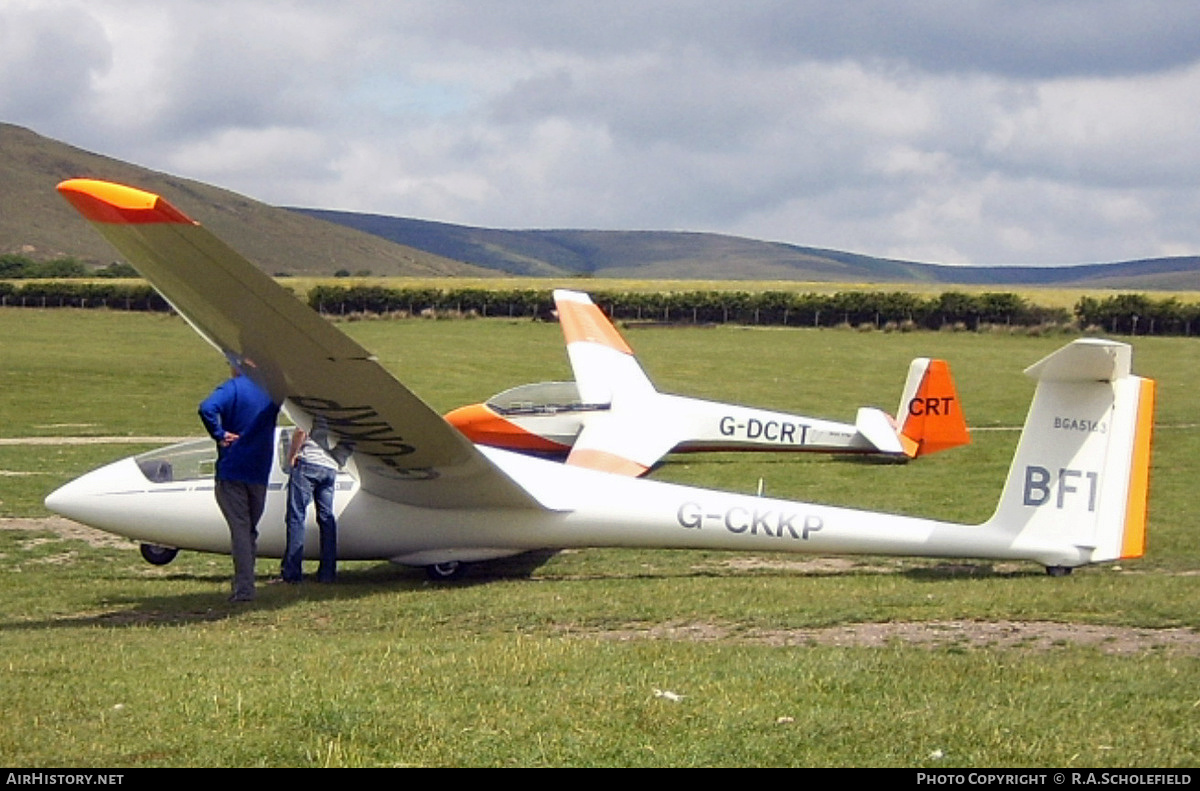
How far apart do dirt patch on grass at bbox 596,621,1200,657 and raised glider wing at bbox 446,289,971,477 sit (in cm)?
1045

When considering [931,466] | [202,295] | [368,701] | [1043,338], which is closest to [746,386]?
[931,466]

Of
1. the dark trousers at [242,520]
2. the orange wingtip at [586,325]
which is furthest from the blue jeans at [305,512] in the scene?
the orange wingtip at [586,325]

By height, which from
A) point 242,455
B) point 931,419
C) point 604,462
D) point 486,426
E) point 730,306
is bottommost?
point 604,462

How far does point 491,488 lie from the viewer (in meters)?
11.3

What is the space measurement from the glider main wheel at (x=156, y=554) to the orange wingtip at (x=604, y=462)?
6.59 m

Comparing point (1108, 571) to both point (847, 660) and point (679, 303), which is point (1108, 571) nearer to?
point (847, 660)

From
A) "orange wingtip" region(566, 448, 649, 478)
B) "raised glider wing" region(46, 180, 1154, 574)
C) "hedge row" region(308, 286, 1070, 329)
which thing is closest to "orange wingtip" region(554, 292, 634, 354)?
"orange wingtip" region(566, 448, 649, 478)

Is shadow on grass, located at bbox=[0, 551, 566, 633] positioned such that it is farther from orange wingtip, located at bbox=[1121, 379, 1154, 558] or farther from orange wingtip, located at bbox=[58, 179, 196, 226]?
orange wingtip, located at bbox=[1121, 379, 1154, 558]

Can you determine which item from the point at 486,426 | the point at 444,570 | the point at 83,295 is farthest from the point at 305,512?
the point at 83,295

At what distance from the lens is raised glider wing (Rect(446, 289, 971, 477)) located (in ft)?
68.2

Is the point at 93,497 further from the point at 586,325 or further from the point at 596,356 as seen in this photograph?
the point at 586,325

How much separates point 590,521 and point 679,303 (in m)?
64.4

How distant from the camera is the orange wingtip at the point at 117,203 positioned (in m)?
7.80

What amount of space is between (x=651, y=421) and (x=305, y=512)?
1036cm
